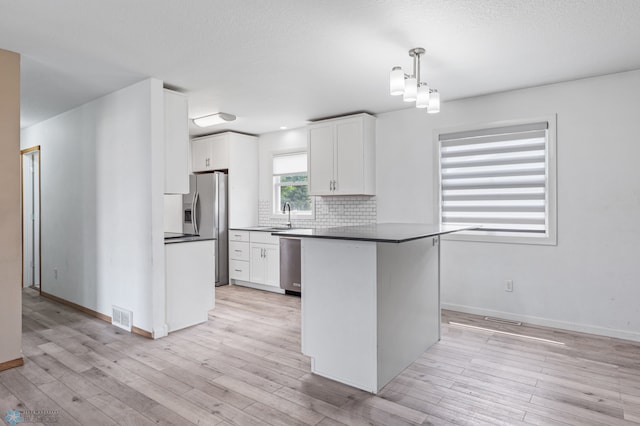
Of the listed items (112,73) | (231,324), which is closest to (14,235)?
(112,73)

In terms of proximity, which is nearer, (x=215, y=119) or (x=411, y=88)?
(x=411, y=88)

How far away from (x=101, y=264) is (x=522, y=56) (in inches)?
180

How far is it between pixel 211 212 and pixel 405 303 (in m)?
3.77

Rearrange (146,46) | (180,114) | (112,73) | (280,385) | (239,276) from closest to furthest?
1. (280,385)
2. (146,46)
3. (112,73)
4. (180,114)
5. (239,276)

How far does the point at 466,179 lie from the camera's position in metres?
4.34

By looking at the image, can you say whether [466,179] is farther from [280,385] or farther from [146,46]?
[146,46]

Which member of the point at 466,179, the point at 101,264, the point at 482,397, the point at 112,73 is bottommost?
the point at 482,397

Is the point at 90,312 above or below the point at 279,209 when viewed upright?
below

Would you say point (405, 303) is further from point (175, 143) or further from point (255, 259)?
point (255, 259)

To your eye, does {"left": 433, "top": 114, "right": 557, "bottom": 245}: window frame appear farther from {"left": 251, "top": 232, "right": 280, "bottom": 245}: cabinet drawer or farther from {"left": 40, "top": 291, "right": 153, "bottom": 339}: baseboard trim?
{"left": 40, "top": 291, "right": 153, "bottom": 339}: baseboard trim

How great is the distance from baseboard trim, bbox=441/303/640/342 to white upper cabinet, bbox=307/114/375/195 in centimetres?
178

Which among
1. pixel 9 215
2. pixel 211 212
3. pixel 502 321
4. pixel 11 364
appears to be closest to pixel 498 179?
pixel 502 321

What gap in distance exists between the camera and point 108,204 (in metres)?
4.04

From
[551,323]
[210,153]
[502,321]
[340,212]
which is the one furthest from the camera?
[210,153]
